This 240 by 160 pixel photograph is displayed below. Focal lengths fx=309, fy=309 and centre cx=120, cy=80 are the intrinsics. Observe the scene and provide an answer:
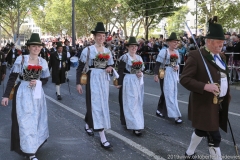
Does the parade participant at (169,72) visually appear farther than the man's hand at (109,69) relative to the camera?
Yes

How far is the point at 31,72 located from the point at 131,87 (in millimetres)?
2210

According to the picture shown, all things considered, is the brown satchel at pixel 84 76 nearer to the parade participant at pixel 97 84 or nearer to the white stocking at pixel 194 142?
the parade participant at pixel 97 84

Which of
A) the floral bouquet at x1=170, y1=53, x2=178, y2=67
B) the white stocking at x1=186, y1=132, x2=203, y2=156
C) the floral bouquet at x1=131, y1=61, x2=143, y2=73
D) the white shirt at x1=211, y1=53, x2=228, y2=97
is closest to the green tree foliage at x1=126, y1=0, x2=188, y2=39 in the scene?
the floral bouquet at x1=170, y1=53, x2=178, y2=67

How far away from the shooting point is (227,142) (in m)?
5.59

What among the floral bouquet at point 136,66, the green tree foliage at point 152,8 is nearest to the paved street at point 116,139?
the floral bouquet at point 136,66

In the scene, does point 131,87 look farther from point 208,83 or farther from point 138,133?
point 208,83

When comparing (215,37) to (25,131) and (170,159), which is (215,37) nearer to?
(170,159)

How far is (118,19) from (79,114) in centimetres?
4129

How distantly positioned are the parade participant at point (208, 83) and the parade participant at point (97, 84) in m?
1.87

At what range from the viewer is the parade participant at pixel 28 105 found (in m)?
4.70

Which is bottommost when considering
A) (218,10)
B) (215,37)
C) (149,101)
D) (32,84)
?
(149,101)

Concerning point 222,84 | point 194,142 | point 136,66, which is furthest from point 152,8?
point 222,84

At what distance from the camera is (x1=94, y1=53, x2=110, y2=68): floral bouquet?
5638mm

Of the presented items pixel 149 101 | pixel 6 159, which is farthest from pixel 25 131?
pixel 149 101
